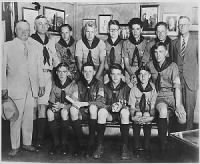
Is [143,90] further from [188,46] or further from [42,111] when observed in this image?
[42,111]

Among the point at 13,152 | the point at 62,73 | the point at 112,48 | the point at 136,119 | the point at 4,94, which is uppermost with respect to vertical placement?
the point at 112,48

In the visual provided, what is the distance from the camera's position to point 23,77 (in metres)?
1.55

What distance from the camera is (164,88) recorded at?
1522mm

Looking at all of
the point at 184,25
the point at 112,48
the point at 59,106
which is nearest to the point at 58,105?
the point at 59,106

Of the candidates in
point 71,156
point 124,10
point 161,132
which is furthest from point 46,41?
point 161,132

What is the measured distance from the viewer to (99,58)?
1527 mm

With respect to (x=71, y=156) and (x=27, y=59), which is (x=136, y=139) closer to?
(x=71, y=156)

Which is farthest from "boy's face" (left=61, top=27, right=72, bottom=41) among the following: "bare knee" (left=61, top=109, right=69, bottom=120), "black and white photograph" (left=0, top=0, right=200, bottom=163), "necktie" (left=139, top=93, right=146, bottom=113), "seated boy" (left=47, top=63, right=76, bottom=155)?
"necktie" (left=139, top=93, right=146, bottom=113)

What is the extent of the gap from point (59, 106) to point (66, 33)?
35cm

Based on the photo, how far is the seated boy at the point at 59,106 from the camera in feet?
5.05

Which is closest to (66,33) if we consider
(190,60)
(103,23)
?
(103,23)

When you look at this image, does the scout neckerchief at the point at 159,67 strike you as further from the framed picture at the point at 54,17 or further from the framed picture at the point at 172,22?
the framed picture at the point at 54,17

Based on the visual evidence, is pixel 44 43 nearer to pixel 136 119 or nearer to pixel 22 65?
pixel 22 65

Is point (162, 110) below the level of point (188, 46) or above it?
below
